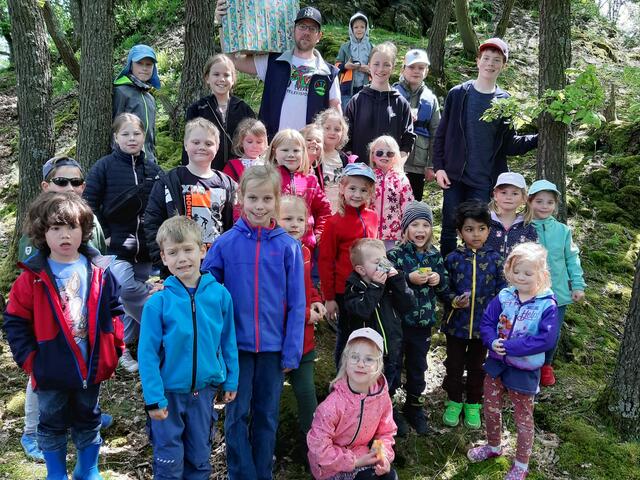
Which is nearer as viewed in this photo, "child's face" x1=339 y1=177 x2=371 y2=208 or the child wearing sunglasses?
"child's face" x1=339 y1=177 x2=371 y2=208

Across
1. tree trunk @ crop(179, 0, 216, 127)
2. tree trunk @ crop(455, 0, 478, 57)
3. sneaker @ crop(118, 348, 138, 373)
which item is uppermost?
tree trunk @ crop(455, 0, 478, 57)

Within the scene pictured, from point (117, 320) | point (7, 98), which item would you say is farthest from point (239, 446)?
point (7, 98)

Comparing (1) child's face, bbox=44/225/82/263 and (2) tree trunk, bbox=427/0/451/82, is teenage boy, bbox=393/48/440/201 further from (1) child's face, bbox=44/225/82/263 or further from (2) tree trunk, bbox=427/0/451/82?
(2) tree trunk, bbox=427/0/451/82

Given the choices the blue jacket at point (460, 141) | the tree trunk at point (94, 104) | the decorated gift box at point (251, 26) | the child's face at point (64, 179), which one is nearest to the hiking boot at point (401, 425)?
the blue jacket at point (460, 141)

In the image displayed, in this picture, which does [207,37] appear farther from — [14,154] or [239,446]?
[239,446]

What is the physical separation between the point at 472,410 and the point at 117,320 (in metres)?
2.91

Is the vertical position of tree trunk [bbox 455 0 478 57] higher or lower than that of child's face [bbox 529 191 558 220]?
higher

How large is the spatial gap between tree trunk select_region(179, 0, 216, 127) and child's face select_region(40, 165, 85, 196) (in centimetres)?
439

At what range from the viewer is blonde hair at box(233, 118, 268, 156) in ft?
16.1

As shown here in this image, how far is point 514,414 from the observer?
417 centimetres

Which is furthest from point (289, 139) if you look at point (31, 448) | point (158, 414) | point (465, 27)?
point (465, 27)

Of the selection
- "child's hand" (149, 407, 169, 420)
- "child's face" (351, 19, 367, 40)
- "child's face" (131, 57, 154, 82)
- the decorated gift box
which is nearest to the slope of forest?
"child's hand" (149, 407, 169, 420)

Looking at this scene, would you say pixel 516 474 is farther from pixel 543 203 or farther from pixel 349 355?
pixel 543 203

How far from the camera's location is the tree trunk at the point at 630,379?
446 cm
